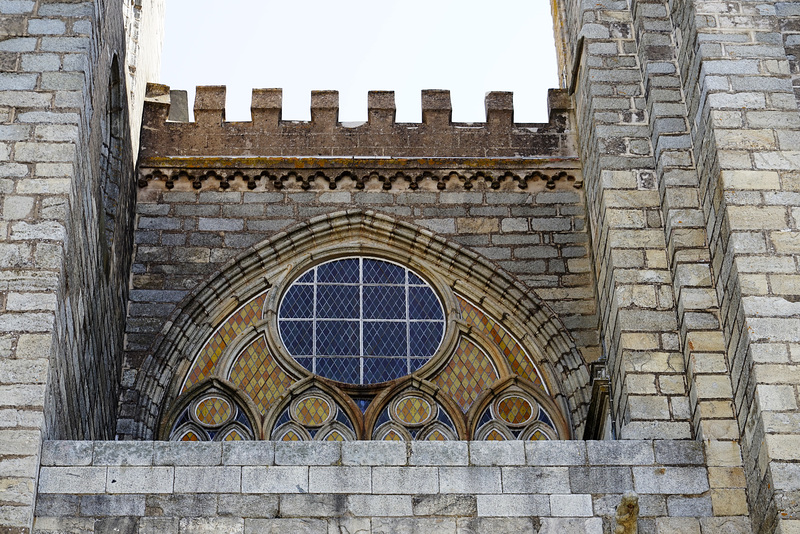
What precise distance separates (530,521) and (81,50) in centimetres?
442

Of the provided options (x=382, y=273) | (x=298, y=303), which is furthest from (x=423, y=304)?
(x=298, y=303)

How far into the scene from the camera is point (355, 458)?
9016 mm

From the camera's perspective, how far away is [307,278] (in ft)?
42.5

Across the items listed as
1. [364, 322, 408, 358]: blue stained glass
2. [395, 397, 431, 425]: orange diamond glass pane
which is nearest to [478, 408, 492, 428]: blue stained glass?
[395, 397, 431, 425]: orange diamond glass pane

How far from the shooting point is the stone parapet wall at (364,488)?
8.74 meters

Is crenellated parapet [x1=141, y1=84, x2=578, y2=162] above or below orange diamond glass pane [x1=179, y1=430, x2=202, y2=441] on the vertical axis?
above

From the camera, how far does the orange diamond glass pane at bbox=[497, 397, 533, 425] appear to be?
12242mm

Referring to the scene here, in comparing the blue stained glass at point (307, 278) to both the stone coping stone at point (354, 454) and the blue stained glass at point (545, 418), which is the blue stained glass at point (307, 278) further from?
the stone coping stone at point (354, 454)

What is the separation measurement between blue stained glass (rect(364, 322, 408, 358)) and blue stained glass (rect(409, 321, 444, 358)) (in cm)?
8

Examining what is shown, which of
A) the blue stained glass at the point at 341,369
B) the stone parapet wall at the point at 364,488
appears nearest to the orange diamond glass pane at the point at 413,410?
the blue stained glass at the point at 341,369

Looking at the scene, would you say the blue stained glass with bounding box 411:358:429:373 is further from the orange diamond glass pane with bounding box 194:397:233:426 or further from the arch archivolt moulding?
the orange diamond glass pane with bounding box 194:397:233:426

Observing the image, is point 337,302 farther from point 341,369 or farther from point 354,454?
point 354,454

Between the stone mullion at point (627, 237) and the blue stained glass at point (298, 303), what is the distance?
2.56 metres

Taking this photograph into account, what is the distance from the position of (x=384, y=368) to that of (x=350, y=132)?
2.48 meters
